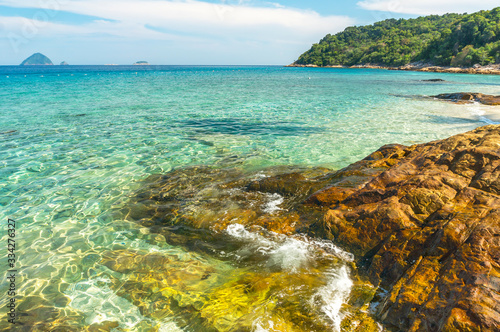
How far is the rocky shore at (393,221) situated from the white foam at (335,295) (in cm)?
12

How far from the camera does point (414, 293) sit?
3.87 m

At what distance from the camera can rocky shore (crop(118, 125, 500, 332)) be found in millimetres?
3623

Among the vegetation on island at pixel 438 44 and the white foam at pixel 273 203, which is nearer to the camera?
the white foam at pixel 273 203

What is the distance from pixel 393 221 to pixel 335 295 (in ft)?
5.76

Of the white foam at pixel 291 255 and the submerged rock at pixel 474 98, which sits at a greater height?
the submerged rock at pixel 474 98

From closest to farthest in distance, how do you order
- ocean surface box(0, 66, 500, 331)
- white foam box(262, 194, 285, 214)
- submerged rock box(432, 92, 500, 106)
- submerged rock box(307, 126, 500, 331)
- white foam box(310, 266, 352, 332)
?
1. submerged rock box(307, 126, 500, 331)
2. white foam box(310, 266, 352, 332)
3. ocean surface box(0, 66, 500, 331)
4. white foam box(262, 194, 285, 214)
5. submerged rock box(432, 92, 500, 106)

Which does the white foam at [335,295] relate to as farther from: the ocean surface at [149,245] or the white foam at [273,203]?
the white foam at [273,203]

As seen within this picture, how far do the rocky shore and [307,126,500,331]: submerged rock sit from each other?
0.01 m

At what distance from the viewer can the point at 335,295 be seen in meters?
4.70

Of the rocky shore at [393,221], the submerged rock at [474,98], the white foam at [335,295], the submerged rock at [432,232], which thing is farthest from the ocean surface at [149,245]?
the submerged rock at [474,98]

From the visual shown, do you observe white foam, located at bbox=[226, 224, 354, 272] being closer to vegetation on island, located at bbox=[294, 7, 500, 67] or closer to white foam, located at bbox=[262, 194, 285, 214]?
white foam, located at bbox=[262, 194, 285, 214]

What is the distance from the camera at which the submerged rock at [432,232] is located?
345 cm

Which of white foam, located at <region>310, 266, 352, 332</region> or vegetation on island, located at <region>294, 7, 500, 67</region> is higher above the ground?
vegetation on island, located at <region>294, 7, 500, 67</region>

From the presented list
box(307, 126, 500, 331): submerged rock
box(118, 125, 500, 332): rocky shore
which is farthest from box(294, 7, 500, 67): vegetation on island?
box(118, 125, 500, 332): rocky shore
